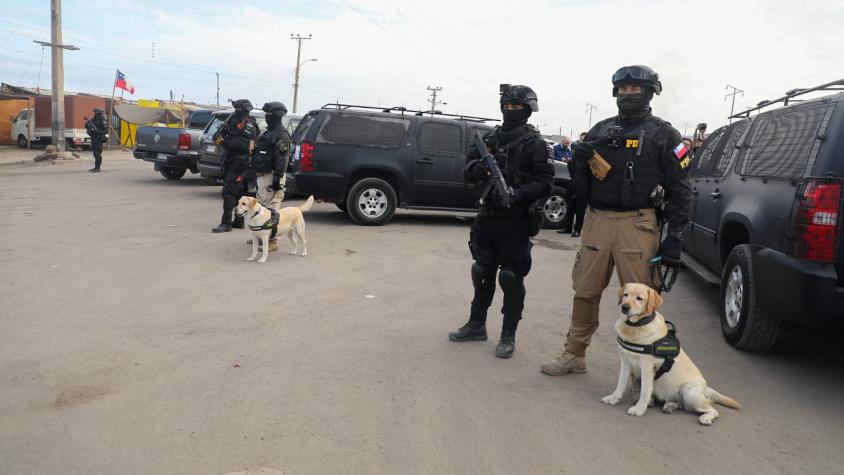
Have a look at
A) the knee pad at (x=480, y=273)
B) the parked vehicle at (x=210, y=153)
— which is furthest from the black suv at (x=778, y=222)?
the parked vehicle at (x=210, y=153)

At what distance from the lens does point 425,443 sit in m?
3.26

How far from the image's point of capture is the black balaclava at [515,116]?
4516mm

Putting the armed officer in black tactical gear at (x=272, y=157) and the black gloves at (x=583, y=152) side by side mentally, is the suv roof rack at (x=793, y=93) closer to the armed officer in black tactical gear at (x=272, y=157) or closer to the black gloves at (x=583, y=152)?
the black gloves at (x=583, y=152)

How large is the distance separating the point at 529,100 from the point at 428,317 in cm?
214

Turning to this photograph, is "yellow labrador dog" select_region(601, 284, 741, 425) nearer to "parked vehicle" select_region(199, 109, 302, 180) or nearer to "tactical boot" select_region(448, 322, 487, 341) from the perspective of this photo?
"tactical boot" select_region(448, 322, 487, 341)

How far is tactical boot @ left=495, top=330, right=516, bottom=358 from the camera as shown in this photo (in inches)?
183

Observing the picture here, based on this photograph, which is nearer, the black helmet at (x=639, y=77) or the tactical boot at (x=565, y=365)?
the black helmet at (x=639, y=77)

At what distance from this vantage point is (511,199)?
4.35 metres

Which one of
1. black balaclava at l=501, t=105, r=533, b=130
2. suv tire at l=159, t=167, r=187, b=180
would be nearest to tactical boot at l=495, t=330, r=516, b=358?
black balaclava at l=501, t=105, r=533, b=130

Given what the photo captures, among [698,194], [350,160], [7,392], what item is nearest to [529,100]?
[698,194]

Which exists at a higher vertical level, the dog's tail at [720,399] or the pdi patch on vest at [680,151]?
the pdi patch on vest at [680,151]

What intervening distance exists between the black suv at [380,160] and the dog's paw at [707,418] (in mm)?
6938

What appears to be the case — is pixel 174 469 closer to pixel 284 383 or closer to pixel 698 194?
pixel 284 383

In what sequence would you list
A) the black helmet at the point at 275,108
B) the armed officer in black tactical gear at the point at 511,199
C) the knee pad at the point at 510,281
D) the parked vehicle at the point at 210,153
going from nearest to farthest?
the armed officer in black tactical gear at the point at 511,199 < the knee pad at the point at 510,281 < the black helmet at the point at 275,108 < the parked vehicle at the point at 210,153
